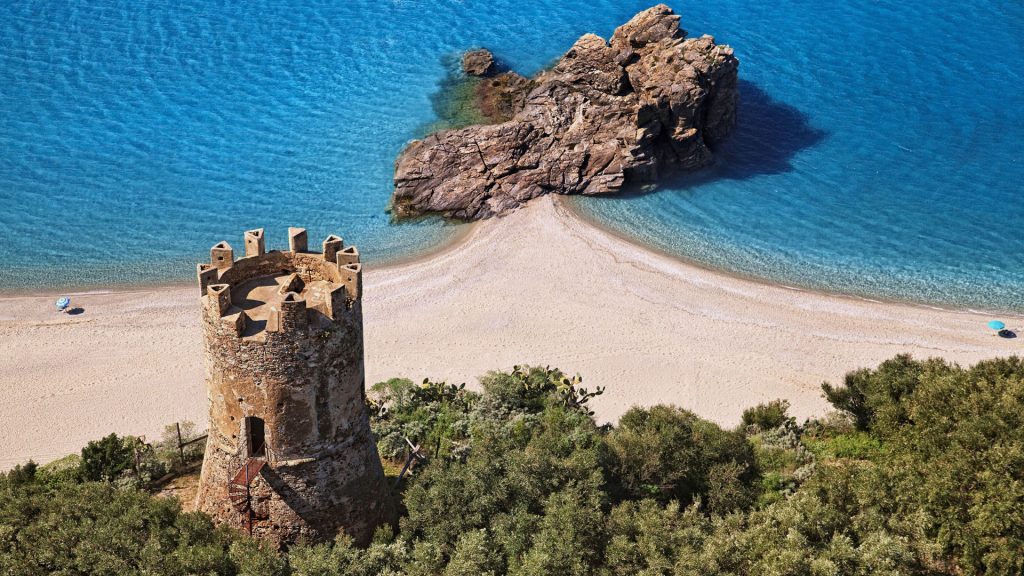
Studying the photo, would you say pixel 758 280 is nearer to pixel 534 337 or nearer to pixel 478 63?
pixel 534 337

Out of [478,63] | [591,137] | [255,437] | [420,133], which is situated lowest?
[255,437]

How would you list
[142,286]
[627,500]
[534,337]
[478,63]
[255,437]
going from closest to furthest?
[255,437] < [627,500] < [534,337] < [142,286] < [478,63]

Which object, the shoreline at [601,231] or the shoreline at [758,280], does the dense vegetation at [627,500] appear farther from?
the shoreline at [601,231]

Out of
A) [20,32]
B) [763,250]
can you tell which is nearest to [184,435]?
[763,250]

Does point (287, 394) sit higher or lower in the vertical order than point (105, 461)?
higher

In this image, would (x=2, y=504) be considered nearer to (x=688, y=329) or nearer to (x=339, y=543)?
(x=339, y=543)

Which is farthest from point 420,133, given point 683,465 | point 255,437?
point 255,437

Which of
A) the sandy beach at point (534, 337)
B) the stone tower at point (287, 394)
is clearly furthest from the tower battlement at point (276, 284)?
the sandy beach at point (534, 337)
